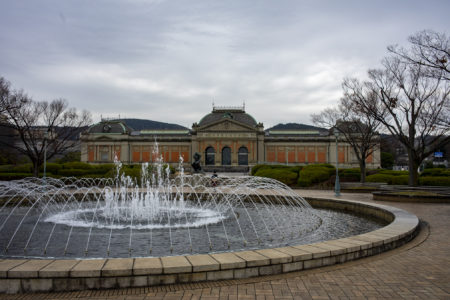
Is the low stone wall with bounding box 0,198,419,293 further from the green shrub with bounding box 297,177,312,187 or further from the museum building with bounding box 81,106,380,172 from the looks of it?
the museum building with bounding box 81,106,380,172

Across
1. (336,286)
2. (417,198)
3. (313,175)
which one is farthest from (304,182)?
(336,286)

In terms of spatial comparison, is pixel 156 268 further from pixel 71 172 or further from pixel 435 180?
pixel 71 172

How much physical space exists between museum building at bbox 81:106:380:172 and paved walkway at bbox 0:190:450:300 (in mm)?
58148

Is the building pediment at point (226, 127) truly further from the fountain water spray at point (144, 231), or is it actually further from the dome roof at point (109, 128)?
the fountain water spray at point (144, 231)

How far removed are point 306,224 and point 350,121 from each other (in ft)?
72.1

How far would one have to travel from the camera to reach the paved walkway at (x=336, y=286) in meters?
4.68

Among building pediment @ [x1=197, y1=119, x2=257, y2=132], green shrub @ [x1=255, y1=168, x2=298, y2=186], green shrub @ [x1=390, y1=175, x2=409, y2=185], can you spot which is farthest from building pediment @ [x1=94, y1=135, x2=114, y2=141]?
green shrub @ [x1=390, y1=175, x2=409, y2=185]

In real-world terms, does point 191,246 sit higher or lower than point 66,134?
lower

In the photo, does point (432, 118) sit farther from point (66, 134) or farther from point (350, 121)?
point (66, 134)

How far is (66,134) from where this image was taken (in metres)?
32.0

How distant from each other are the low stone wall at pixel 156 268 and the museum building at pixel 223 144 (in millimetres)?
58104

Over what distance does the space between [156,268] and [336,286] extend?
2.60 metres

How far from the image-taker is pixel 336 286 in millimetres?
5047

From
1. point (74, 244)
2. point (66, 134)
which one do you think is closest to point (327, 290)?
point (74, 244)
